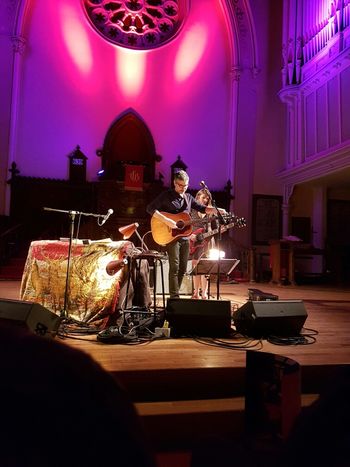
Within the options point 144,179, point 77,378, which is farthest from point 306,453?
point 144,179

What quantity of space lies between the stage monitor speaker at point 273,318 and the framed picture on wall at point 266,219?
799 cm

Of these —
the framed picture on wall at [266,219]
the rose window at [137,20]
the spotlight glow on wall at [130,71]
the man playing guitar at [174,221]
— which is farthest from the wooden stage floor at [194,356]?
the rose window at [137,20]

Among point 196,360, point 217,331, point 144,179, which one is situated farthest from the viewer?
point 144,179

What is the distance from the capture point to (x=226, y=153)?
38.8ft

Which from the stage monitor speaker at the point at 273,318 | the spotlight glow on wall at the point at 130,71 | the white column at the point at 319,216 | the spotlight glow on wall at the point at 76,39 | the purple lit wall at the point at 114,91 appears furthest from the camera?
the white column at the point at 319,216

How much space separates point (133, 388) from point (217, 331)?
4.20ft

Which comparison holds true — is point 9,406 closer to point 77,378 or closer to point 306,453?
point 77,378

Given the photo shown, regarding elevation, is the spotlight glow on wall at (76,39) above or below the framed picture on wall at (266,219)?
above

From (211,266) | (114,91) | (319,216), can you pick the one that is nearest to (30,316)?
(211,266)

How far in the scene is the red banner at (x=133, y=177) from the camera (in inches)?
414

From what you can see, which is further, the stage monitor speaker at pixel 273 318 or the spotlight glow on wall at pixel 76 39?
the spotlight glow on wall at pixel 76 39

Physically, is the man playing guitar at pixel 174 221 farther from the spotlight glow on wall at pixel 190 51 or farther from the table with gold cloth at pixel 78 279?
the spotlight glow on wall at pixel 190 51

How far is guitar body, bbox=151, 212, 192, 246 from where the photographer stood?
14.5 ft

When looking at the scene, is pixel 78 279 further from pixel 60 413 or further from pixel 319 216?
pixel 319 216
